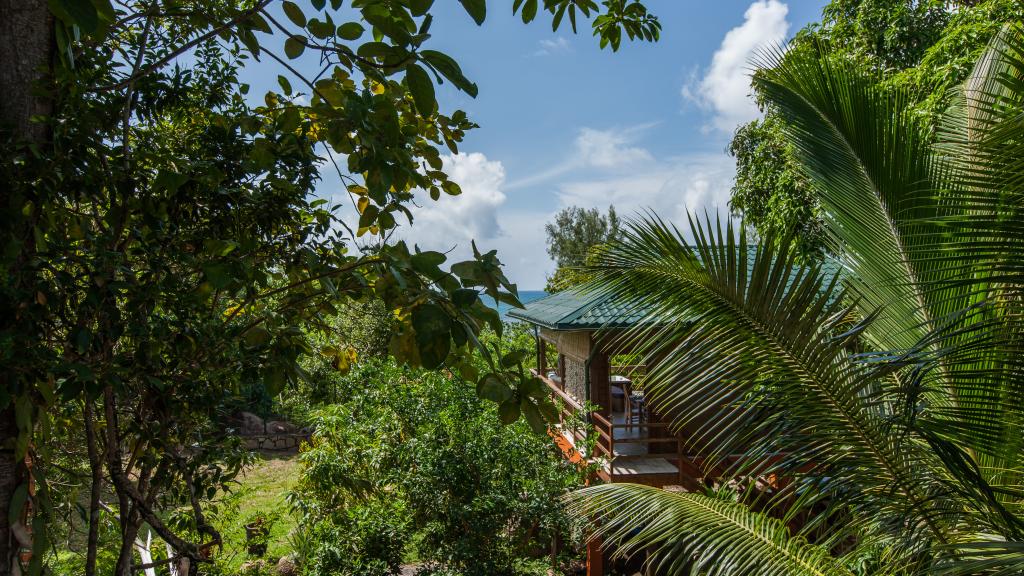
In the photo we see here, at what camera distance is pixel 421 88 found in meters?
1.19

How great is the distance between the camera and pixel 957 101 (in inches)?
Answer: 155

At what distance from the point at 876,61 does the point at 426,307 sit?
13.9 metres

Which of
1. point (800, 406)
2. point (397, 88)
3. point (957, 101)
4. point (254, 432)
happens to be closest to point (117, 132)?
point (397, 88)

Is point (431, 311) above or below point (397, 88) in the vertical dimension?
below

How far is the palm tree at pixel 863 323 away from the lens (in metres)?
2.99

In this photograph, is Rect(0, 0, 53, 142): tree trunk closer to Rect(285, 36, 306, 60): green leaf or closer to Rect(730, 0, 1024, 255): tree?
Rect(285, 36, 306, 60): green leaf

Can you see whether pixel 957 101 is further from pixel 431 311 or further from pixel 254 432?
pixel 254 432

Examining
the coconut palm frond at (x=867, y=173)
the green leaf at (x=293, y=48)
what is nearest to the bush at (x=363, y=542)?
the coconut palm frond at (x=867, y=173)

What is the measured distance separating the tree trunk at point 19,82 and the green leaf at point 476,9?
39.4 inches

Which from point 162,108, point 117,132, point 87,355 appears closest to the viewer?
point 87,355

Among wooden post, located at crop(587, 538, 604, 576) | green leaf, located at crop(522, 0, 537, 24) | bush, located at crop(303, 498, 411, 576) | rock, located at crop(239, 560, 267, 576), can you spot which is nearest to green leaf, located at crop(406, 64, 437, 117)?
green leaf, located at crop(522, 0, 537, 24)

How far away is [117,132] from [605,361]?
31.3 ft

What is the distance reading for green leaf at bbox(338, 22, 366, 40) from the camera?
1.42m

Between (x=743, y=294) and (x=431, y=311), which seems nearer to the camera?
(x=431, y=311)
